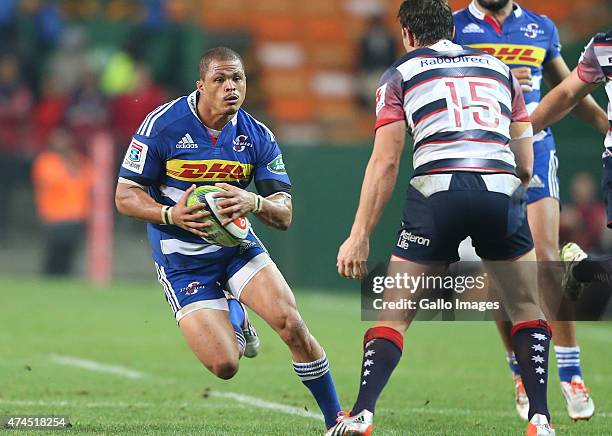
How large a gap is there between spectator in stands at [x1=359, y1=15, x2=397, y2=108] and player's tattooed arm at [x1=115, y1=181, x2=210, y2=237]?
14965 millimetres

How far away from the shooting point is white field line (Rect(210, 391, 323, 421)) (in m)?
8.12

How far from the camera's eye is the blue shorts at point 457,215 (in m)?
6.26

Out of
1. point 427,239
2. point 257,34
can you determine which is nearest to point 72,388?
point 427,239

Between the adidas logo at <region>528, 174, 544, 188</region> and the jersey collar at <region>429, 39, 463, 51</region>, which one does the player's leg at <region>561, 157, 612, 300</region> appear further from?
the jersey collar at <region>429, 39, 463, 51</region>

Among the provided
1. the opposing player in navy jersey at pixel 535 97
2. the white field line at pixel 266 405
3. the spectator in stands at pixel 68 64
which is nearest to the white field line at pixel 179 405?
the white field line at pixel 266 405

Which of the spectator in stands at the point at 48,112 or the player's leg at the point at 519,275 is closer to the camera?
the player's leg at the point at 519,275

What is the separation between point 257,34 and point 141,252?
648 centimetres

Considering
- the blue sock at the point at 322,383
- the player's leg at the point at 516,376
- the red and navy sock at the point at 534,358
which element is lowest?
the player's leg at the point at 516,376

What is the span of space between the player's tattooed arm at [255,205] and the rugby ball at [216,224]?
4 centimetres

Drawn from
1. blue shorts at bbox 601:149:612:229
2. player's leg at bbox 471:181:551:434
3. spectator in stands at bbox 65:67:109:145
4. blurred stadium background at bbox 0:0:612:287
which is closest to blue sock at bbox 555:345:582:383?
blue shorts at bbox 601:149:612:229

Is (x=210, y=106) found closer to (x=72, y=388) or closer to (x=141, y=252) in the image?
(x=72, y=388)

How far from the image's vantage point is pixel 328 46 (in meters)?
25.0

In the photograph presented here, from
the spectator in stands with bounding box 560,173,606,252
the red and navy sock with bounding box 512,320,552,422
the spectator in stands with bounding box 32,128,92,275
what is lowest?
the spectator in stands with bounding box 32,128,92,275

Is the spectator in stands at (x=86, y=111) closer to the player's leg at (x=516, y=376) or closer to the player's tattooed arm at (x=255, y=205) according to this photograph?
the player's leg at (x=516, y=376)
